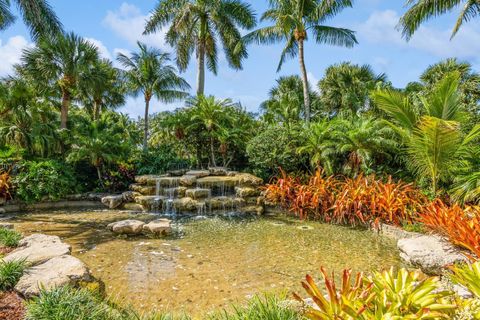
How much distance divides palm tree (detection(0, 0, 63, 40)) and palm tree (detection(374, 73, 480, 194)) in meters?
11.5

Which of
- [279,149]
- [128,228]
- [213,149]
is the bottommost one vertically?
[128,228]

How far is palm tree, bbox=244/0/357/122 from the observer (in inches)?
575

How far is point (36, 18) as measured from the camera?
34.7 ft

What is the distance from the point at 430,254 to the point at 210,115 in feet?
34.8

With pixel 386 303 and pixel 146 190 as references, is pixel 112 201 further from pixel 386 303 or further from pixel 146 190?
pixel 386 303

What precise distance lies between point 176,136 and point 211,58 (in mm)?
6744

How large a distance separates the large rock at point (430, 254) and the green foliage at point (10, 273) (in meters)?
6.10

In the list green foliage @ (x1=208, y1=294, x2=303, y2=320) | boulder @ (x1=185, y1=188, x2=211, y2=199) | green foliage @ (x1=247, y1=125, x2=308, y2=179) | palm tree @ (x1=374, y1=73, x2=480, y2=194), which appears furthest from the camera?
green foliage @ (x1=247, y1=125, x2=308, y2=179)

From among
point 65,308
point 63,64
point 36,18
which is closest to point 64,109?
point 63,64

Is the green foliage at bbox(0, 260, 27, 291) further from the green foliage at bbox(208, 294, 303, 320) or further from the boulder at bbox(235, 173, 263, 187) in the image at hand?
the boulder at bbox(235, 173, 263, 187)

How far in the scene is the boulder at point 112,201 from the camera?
11.1m

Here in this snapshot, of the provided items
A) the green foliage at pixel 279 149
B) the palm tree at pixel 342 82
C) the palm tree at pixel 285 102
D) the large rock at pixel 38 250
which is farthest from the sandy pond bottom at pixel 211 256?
the palm tree at pixel 342 82

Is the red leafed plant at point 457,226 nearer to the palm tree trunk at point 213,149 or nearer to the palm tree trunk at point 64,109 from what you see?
the palm tree trunk at point 213,149

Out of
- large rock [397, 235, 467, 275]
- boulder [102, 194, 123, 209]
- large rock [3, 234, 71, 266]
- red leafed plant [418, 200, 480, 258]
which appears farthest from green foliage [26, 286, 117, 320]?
boulder [102, 194, 123, 209]
